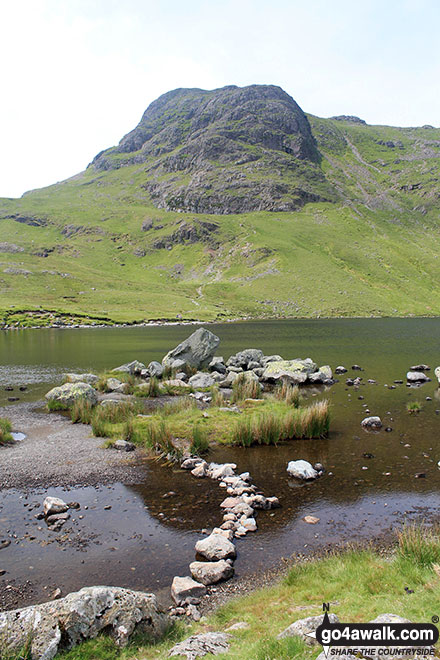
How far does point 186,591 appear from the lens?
30.4 ft

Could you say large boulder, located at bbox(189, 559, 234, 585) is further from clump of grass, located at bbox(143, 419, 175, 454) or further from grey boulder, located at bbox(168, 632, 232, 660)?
clump of grass, located at bbox(143, 419, 175, 454)

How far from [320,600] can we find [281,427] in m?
13.0

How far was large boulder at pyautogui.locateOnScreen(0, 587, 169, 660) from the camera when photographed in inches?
252

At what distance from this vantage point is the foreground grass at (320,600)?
6.47 meters

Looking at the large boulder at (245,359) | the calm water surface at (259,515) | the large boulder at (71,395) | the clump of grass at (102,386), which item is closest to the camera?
the calm water surface at (259,515)

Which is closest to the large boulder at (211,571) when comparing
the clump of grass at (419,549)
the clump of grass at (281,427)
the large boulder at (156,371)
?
the clump of grass at (419,549)

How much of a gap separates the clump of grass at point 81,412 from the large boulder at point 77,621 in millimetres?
18513

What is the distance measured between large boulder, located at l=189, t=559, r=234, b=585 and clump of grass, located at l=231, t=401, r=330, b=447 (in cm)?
1031

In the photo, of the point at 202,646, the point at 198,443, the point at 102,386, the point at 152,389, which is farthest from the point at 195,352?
the point at 202,646

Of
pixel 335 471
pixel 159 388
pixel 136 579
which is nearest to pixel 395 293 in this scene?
pixel 159 388

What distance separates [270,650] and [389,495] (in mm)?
10224

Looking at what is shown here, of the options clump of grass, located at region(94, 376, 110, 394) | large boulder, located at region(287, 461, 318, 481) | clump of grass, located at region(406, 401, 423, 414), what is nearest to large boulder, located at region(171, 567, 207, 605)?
large boulder, located at region(287, 461, 318, 481)

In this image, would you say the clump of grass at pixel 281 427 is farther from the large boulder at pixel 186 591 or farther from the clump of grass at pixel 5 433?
the clump of grass at pixel 5 433

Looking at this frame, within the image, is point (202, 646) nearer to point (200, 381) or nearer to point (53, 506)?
point (53, 506)
